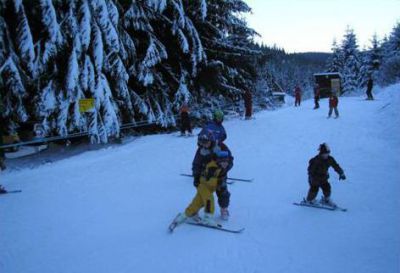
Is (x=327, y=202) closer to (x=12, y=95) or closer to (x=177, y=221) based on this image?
(x=177, y=221)

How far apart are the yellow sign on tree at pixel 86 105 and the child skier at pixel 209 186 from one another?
23.6 feet

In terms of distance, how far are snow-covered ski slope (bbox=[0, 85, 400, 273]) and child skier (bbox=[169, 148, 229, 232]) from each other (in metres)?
0.23

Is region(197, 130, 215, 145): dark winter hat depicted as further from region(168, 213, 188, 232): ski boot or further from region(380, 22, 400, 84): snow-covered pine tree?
region(380, 22, 400, 84): snow-covered pine tree

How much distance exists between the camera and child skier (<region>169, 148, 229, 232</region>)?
582cm

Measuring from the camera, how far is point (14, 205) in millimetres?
7383

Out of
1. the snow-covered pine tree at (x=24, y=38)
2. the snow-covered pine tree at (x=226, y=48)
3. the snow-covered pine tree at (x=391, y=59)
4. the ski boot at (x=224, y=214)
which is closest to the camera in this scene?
the ski boot at (x=224, y=214)

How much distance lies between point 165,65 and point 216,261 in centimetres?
1305

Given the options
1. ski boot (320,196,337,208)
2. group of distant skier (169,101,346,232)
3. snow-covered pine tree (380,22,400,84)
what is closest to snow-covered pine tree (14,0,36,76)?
group of distant skier (169,101,346,232)

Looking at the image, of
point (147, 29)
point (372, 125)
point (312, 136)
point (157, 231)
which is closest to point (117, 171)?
point (157, 231)

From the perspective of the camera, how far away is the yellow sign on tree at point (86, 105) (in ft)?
39.0

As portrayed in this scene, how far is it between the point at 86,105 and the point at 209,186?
7463 millimetres

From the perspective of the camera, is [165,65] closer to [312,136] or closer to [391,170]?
[312,136]

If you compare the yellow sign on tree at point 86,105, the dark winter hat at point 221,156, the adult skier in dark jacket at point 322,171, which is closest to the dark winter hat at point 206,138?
the dark winter hat at point 221,156

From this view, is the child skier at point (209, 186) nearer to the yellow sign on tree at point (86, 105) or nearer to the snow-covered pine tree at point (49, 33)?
the yellow sign on tree at point (86, 105)
